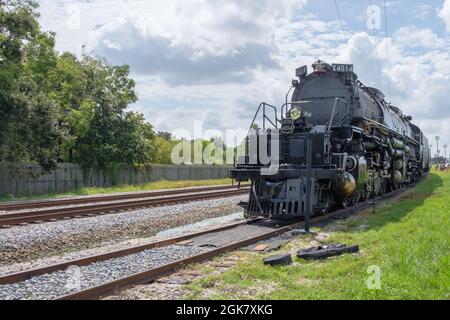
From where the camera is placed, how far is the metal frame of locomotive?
39.8ft

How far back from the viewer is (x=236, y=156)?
14.3m

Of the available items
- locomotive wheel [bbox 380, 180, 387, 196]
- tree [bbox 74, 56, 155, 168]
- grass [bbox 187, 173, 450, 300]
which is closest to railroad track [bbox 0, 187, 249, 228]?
locomotive wheel [bbox 380, 180, 387, 196]

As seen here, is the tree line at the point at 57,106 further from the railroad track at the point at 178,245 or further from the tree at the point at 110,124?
the railroad track at the point at 178,245

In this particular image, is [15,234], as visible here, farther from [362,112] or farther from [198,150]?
[198,150]

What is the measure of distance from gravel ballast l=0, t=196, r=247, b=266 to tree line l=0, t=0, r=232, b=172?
9.83 m

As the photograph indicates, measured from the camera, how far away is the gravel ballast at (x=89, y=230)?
966 cm

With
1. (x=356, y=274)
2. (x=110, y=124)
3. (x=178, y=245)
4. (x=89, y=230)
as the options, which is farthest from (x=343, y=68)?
(x=110, y=124)

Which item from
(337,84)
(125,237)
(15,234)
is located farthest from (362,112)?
(15,234)

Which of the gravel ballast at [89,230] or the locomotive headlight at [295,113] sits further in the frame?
the locomotive headlight at [295,113]

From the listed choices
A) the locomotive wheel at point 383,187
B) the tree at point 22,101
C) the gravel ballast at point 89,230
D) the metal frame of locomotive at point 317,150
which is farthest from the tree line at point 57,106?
the locomotive wheel at point 383,187

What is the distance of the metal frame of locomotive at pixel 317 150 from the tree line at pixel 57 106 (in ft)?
43.2

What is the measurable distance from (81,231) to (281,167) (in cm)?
511

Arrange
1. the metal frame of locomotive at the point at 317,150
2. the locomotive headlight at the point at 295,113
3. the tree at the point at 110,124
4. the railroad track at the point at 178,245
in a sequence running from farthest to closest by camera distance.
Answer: the tree at the point at 110,124 → the locomotive headlight at the point at 295,113 → the metal frame of locomotive at the point at 317,150 → the railroad track at the point at 178,245

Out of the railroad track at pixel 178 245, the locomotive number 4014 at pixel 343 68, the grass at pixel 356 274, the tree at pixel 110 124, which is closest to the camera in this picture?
the grass at pixel 356 274
